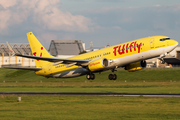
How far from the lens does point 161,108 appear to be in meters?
30.6

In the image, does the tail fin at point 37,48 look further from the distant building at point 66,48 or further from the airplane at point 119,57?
the distant building at point 66,48

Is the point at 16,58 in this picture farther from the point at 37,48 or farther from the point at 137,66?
the point at 137,66

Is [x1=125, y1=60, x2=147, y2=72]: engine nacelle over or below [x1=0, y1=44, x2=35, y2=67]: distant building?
below

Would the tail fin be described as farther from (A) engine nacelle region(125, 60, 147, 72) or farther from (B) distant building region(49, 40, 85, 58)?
(B) distant building region(49, 40, 85, 58)

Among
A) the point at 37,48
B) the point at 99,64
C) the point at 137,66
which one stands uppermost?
the point at 37,48

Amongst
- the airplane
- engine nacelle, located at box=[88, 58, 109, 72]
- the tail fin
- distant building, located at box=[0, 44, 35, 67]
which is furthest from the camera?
distant building, located at box=[0, 44, 35, 67]

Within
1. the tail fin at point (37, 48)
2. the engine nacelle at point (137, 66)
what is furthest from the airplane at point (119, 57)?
the tail fin at point (37, 48)

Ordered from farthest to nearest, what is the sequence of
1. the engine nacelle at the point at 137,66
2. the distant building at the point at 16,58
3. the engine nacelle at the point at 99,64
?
the distant building at the point at 16,58 < the engine nacelle at the point at 137,66 < the engine nacelle at the point at 99,64

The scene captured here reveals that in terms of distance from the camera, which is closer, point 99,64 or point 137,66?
point 99,64

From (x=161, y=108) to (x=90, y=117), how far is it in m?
9.22

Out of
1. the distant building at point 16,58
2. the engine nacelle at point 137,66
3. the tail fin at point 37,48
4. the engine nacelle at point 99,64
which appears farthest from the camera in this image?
the distant building at point 16,58

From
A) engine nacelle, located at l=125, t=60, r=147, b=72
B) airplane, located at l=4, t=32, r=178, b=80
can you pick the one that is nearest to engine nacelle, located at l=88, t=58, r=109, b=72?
airplane, located at l=4, t=32, r=178, b=80

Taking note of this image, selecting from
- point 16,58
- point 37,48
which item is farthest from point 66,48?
point 37,48

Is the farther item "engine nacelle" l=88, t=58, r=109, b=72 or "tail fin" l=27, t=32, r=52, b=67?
"tail fin" l=27, t=32, r=52, b=67
